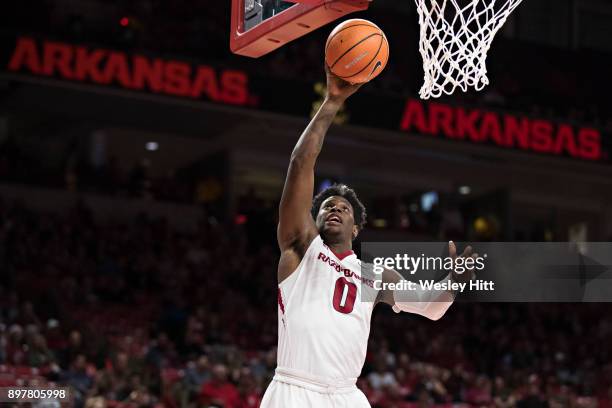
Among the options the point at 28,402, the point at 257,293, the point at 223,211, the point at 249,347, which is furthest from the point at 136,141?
the point at 28,402

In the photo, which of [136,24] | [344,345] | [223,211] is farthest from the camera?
[223,211]

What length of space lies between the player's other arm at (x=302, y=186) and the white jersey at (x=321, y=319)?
0.17 ft

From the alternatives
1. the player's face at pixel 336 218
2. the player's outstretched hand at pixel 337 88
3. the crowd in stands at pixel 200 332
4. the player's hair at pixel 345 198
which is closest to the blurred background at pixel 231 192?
the crowd in stands at pixel 200 332

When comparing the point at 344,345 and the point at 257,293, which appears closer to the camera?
the point at 344,345

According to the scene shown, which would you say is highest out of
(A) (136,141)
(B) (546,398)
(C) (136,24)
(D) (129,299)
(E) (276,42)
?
(C) (136,24)

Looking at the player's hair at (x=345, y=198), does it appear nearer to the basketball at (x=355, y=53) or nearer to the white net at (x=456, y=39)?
the basketball at (x=355, y=53)

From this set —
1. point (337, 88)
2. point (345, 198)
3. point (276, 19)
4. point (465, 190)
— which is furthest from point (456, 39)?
point (465, 190)

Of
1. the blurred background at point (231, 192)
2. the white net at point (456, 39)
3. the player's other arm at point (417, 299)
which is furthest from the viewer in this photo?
the blurred background at point (231, 192)

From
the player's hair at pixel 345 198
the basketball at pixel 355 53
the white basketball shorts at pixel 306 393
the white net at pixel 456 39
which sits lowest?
the white basketball shorts at pixel 306 393

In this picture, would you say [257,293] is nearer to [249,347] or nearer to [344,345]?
[249,347]

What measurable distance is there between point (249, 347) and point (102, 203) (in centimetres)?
524

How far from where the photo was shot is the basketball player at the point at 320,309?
397cm

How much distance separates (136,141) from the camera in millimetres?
20266

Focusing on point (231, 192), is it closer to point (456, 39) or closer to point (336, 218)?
point (456, 39)
